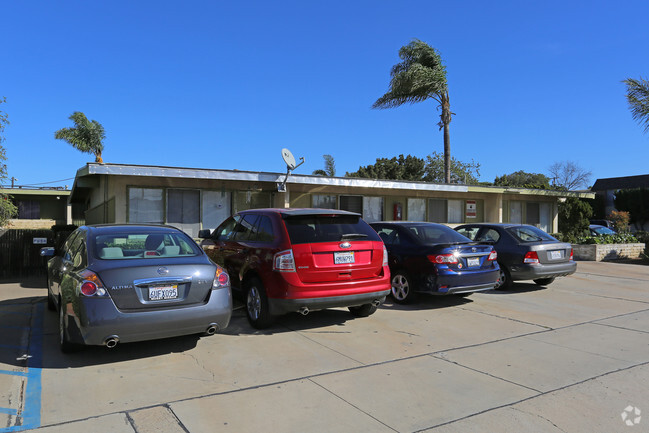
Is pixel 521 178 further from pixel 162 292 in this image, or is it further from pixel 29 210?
pixel 162 292

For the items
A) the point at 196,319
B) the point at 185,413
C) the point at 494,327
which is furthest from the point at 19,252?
the point at 494,327

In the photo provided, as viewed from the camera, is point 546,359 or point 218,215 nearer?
point 546,359

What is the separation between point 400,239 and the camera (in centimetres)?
831

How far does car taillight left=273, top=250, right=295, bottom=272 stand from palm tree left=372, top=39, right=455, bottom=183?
1536 cm

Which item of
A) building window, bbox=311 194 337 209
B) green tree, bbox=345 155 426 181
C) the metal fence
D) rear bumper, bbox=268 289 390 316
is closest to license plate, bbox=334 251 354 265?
rear bumper, bbox=268 289 390 316

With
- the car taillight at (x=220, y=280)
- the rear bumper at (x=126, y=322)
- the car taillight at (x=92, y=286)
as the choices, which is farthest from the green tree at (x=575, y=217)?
the car taillight at (x=92, y=286)

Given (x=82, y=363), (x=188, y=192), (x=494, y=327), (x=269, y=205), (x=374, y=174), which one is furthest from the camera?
(x=374, y=174)

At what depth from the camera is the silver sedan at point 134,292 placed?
4.49m

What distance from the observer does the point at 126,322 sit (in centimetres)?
451

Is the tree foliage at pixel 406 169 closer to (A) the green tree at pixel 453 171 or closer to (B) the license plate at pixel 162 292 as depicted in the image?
(A) the green tree at pixel 453 171

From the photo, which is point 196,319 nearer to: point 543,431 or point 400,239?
point 543,431

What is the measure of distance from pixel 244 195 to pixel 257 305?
7.99 meters

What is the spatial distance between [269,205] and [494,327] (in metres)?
9.06

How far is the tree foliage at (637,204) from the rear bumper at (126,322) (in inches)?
1585
